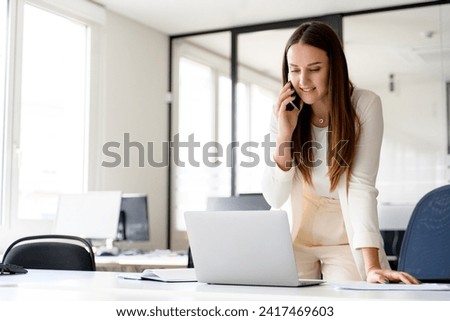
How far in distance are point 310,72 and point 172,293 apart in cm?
91

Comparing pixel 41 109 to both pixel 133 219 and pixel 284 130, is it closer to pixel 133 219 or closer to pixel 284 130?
pixel 133 219

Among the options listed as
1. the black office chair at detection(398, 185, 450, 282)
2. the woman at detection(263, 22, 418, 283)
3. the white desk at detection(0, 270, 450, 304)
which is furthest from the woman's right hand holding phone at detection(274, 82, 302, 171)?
the white desk at detection(0, 270, 450, 304)

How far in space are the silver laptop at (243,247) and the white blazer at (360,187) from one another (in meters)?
0.41

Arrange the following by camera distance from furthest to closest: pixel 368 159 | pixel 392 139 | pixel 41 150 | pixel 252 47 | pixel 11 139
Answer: pixel 252 47, pixel 392 139, pixel 41 150, pixel 11 139, pixel 368 159

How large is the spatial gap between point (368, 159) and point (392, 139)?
12.3 ft

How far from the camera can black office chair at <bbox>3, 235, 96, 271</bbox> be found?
8.45 ft

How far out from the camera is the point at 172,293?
1332mm

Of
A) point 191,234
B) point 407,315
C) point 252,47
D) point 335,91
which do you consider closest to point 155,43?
point 252,47

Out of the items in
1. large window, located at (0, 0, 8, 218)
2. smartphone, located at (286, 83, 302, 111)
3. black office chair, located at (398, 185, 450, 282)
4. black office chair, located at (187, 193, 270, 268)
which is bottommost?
black office chair, located at (398, 185, 450, 282)

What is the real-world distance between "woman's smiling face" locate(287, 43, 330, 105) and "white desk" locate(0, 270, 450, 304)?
669mm

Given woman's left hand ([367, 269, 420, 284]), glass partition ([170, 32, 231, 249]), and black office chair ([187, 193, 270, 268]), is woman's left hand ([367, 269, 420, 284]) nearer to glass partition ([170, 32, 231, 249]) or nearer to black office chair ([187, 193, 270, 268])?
black office chair ([187, 193, 270, 268])

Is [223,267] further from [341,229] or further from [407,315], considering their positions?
[341,229]

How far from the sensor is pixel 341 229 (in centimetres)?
204

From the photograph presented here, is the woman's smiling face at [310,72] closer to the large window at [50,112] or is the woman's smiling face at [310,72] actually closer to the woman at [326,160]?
the woman at [326,160]
